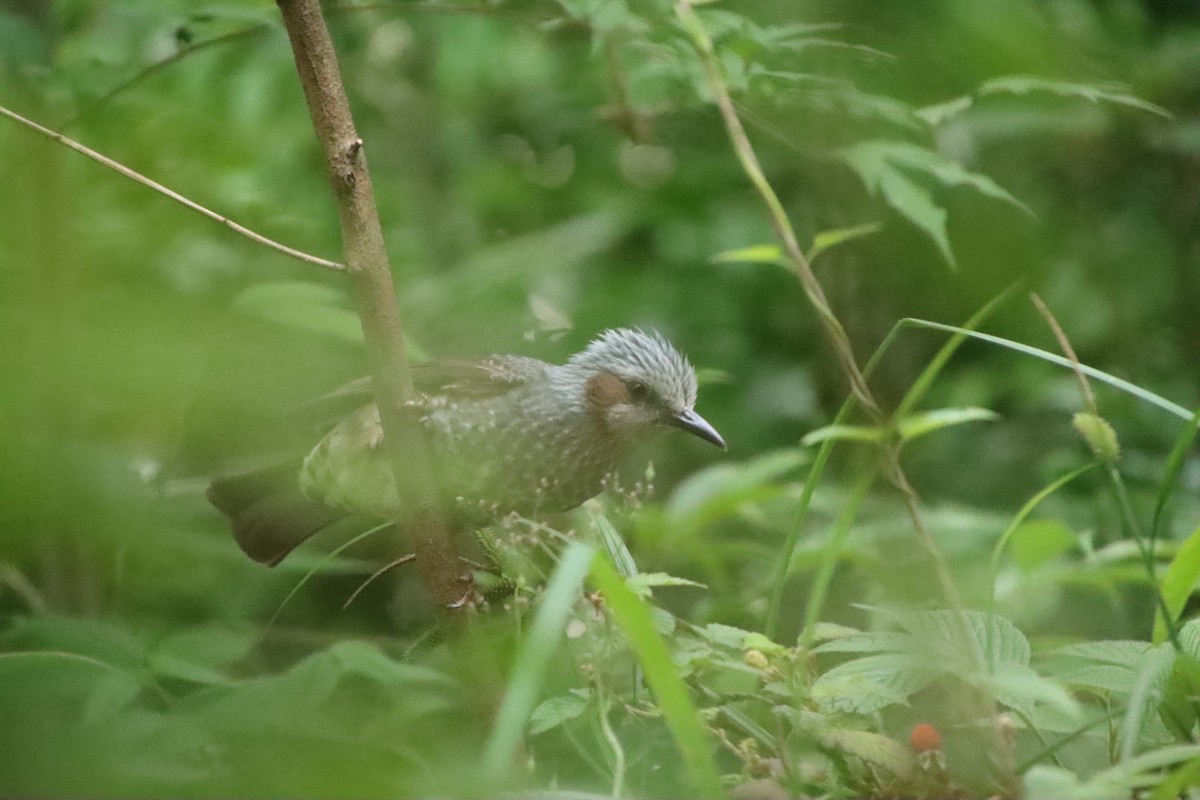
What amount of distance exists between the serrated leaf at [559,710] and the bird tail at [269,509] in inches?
68.6

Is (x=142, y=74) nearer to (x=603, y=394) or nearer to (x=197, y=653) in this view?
(x=197, y=653)

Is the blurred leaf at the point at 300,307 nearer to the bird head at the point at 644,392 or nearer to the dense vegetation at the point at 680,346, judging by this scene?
the dense vegetation at the point at 680,346

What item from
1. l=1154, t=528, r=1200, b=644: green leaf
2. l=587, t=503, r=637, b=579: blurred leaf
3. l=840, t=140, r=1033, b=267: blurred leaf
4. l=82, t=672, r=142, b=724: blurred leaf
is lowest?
l=1154, t=528, r=1200, b=644: green leaf

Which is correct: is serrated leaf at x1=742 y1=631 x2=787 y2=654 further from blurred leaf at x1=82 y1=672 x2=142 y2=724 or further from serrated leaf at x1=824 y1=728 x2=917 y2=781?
blurred leaf at x1=82 y1=672 x2=142 y2=724

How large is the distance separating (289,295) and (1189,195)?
10.8 feet

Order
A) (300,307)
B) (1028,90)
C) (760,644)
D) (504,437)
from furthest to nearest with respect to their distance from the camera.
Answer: (504,437), (300,307), (1028,90), (760,644)

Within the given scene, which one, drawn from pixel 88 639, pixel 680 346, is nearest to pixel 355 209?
pixel 88 639

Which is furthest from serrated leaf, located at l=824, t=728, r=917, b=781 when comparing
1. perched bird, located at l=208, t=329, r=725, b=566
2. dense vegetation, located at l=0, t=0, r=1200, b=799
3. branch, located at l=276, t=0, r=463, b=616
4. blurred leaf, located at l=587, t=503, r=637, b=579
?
perched bird, located at l=208, t=329, r=725, b=566

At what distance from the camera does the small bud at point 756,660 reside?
6.24 feet

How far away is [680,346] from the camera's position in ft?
16.0

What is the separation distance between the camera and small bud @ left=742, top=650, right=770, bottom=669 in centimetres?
190

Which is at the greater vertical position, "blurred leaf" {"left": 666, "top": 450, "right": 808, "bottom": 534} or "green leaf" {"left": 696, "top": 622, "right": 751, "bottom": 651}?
"green leaf" {"left": 696, "top": 622, "right": 751, "bottom": 651}

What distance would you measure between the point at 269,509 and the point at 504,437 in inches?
30.0

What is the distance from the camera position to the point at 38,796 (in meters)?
1.08
